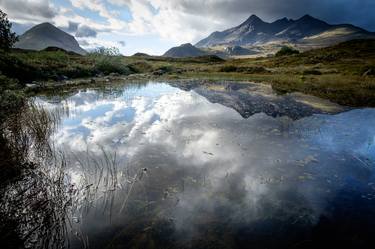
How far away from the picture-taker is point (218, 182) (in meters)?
9.62

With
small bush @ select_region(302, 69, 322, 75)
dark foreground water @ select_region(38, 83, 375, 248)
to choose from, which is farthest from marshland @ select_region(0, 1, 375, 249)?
small bush @ select_region(302, 69, 322, 75)

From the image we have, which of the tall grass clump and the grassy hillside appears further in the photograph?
the tall grass clump

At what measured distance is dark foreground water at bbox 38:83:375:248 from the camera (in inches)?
263

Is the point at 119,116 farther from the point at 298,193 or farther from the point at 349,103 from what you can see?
the point at 349,103

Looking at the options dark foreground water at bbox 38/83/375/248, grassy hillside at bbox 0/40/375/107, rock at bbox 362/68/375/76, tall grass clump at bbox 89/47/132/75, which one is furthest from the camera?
tall grass clump at bbox 89/47/132/75

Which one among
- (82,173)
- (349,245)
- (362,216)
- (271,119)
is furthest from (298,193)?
(271,119)

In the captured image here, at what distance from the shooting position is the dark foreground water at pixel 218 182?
263 inches

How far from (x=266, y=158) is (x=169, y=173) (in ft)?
15.9

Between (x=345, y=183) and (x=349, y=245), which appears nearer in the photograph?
(x=349, y=245)

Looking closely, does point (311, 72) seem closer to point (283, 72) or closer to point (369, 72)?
point (283, 72)

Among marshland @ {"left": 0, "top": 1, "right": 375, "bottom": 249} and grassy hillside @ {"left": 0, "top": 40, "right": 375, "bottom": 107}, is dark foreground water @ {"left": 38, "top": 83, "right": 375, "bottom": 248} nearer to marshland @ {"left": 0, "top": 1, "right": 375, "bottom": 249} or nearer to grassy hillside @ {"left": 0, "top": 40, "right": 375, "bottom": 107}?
marshland @ {"left": 0, "top": 1, "right": 375, "bottom": 249}

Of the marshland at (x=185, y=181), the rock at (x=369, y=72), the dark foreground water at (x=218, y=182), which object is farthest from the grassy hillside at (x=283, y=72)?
the dark foreground water at (x=218, y=182)

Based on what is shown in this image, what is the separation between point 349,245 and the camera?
21.1 feet

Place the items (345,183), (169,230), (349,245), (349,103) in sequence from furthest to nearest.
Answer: (349,103) < (345,183) < (169,230) < (349,245)
